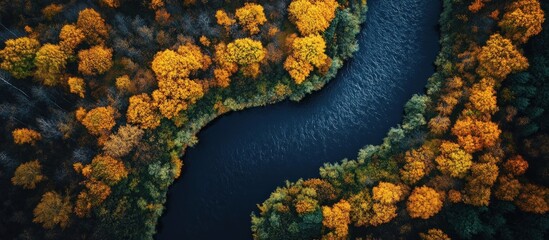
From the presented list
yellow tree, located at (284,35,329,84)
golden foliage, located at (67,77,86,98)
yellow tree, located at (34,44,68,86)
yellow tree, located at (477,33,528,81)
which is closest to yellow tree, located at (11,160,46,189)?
golden foliage, located at (67,77,86,98)

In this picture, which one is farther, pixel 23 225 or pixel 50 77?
pixel 50 77

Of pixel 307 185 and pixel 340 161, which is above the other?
pixel 340 161

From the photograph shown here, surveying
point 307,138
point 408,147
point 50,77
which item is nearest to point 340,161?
point 307,138

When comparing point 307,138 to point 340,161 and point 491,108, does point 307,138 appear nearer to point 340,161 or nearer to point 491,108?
point 340,161

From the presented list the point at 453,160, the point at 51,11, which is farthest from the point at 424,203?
the point at 51,11

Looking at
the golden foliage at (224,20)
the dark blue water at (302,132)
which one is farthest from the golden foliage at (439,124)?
the golden foliage at (224,20)

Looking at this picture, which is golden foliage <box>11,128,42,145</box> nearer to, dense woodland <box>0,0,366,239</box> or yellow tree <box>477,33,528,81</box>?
dense woodland <box>0,0,366,239</box>
